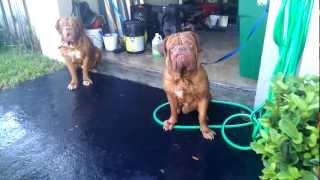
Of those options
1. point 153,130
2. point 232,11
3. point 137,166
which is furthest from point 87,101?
point 232,11

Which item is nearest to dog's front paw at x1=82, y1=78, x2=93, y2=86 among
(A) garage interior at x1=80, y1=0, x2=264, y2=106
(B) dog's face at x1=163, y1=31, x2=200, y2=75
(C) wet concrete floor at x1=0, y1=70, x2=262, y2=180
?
(C) wet concrete floor at x1=0, y1=70, x2=262, y2=180

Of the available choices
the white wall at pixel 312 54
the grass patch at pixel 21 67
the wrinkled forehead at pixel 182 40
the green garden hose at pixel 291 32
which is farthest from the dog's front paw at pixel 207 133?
the grass patch at pixel 21 67

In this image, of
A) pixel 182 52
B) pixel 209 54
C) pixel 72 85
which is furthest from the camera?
pixel 209 54

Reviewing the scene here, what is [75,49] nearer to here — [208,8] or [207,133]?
[207,133]

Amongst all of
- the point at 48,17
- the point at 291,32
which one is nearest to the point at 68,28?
the point at 48,17

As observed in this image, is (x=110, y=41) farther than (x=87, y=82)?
Yes

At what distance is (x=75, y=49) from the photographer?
427cm

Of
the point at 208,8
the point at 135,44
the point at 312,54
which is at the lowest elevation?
the point at 135,44

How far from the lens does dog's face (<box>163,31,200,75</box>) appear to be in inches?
106

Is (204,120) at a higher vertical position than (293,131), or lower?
lower

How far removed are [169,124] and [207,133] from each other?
414mm

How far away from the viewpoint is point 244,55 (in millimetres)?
3664

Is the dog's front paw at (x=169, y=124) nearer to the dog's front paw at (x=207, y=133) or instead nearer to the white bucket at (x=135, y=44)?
the dog's front paw at (x=207, y=133)

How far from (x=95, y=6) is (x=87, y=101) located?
2.09 m
